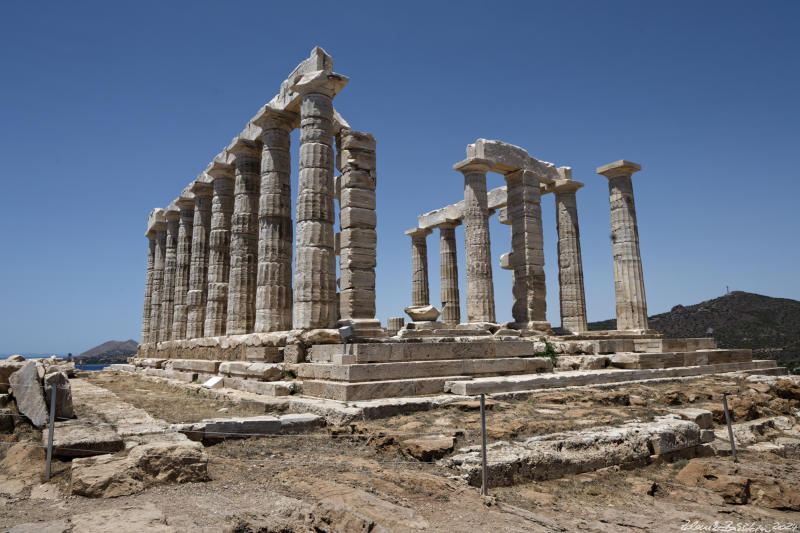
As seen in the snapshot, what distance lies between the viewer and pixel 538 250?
20.0 meters

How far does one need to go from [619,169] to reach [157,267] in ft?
78.3

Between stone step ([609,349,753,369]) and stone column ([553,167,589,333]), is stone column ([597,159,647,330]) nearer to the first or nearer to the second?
stone column ([553,167,589,333])

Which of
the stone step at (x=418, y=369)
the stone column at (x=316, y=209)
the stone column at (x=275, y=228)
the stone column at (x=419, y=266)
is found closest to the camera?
the stone step at (x=418, y=369)

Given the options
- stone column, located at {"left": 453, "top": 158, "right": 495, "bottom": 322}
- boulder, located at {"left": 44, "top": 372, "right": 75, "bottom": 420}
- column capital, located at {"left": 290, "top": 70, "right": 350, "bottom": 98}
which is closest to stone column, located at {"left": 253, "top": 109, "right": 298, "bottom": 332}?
column capital, located at {"left": 290, "top": 70, "right": 350, "bottom": 98}

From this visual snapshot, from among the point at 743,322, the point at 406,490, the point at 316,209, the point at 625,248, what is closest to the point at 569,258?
the point at 625,248

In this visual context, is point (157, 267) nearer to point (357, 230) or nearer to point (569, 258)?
point (357, 230)

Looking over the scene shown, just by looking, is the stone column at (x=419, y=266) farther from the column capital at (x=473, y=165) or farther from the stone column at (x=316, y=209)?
the stone column at (x=316, y=209)

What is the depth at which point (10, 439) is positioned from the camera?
623 cm

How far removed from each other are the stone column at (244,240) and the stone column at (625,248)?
14.1 meters

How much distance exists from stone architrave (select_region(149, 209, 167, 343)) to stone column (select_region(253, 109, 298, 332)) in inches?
551

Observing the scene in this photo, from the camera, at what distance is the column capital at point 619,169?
68.5ft

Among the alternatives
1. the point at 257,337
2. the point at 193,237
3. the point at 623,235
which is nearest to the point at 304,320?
the point at 257,337

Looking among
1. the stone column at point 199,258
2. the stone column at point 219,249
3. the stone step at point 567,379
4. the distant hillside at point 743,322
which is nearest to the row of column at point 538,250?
the stone step at point 567,379

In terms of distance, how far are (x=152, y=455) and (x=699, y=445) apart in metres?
7.11
